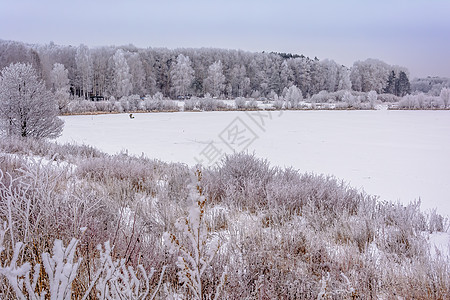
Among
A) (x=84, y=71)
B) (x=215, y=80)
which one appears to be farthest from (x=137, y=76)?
(x=215, y=80)

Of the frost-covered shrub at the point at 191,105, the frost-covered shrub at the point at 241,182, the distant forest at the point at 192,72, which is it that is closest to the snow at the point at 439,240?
the frost-covered shrub at the point at 241,182

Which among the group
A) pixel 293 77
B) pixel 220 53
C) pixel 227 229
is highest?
pixel 220 53

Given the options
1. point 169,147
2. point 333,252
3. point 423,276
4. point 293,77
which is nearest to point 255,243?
point 333,252

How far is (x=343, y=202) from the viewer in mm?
4609

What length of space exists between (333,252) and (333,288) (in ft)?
2.27

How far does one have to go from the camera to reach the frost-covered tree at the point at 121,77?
58469 millimetres

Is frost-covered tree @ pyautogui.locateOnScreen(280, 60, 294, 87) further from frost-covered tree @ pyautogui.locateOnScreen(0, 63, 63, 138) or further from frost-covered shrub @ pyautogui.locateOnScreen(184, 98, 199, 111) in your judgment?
frost-covered tree @ pyautogui.locateOnScreen(0, 63, 63, 138)

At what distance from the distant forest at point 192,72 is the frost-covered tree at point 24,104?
47.2 metres

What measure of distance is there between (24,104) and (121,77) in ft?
174

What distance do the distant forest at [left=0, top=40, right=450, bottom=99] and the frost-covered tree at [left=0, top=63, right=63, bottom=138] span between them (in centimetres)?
4724

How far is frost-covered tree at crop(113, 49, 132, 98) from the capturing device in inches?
2302

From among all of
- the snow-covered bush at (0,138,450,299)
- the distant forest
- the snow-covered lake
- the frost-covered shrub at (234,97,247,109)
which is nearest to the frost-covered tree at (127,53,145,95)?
the distant forest

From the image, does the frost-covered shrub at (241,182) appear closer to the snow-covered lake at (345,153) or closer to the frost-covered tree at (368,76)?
the snow-covered lake at (345,153)

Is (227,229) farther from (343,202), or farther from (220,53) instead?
(220,53)
